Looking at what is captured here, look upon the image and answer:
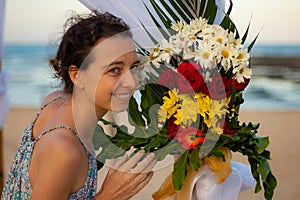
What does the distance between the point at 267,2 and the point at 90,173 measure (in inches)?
362

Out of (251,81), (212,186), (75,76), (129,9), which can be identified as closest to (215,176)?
(212,186)

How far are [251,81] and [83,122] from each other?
8309 millimetres

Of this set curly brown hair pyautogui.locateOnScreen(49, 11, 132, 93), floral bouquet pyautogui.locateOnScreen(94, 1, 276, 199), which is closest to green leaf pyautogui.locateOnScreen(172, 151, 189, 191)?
floral bouquet pyautogui.locateOnScreen(94, 1, 276, 199)

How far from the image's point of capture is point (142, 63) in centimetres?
138

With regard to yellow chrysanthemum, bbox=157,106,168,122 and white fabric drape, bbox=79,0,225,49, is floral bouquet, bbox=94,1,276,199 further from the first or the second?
white fabric drape, bbox=79,0,225,49

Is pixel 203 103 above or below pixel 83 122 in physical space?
above

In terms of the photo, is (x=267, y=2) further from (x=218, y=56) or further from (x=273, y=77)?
(x=218, y=56)

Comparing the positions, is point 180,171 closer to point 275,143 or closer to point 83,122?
point 83,122

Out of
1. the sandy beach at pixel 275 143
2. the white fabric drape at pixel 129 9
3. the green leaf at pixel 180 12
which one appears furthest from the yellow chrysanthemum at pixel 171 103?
the sandy beach at pixel 275 143

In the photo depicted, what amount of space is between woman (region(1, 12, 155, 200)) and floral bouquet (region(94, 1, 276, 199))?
0.17 ft

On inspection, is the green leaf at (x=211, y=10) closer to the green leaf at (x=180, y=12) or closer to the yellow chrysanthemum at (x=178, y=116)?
the green leaf at (x=180, y=12)

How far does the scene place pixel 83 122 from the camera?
4.70ft

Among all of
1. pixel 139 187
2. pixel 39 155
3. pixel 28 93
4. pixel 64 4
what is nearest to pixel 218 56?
pixel 139 187

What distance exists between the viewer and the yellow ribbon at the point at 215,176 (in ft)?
4.33
